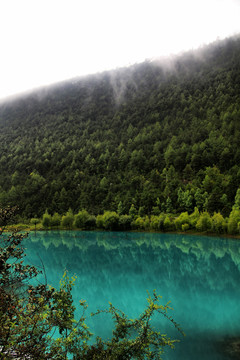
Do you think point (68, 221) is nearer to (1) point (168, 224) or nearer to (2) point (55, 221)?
(2) point (55, 221)

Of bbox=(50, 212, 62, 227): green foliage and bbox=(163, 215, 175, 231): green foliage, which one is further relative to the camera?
bbox=(50, 212, 62, 227): green foliage

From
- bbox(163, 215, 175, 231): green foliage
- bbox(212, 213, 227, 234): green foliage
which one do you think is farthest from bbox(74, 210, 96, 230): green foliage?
bbox(212, 213, 227, 234): green foliage

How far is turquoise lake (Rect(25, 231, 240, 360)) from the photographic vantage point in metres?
20.2

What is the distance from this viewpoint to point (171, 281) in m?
36.8

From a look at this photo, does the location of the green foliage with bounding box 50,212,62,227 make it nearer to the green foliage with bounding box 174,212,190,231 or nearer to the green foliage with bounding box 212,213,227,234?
the green foliage with bounding box 174,212,190,231

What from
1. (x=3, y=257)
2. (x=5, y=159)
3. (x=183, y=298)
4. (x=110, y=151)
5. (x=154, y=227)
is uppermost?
(x=5, y=159)

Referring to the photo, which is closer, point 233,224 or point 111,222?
point 233,224

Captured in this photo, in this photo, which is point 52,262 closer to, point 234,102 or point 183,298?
point 183,298

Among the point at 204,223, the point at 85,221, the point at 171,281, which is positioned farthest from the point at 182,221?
the point at 171,281

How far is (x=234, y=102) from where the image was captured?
172375 millimetres

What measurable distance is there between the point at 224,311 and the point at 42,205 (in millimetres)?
129180

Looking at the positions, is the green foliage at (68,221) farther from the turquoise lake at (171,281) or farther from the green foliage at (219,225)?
the green foliage at (219,225)

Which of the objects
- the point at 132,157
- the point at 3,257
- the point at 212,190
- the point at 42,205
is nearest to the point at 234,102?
the point at 132,157

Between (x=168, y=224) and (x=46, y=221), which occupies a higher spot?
(x=46, y=221)
